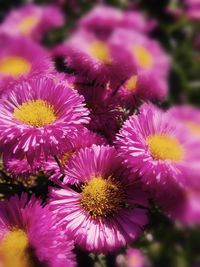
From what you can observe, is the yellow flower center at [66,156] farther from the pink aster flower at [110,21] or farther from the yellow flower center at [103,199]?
the pink aster flower at [110,21]

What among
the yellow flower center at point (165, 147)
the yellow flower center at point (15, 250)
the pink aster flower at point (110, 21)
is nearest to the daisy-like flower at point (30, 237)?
the yellow flower center at point (15, 250)

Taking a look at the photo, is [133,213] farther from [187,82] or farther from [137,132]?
[187,82]

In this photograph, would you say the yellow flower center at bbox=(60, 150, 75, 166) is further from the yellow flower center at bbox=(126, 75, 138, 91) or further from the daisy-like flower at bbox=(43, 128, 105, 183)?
the yellow flower center at bbox=(126, 75, 138, 91)

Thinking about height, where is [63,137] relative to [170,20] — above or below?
above

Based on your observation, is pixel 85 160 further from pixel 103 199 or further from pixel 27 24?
pixel 27 24

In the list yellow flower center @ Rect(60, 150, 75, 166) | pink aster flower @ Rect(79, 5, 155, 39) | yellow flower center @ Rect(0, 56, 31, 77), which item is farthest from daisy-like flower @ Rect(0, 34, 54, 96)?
pink aster flower @ Rect(79, 5, 155, 39)

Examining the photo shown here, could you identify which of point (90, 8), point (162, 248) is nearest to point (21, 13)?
point (90, 8)
